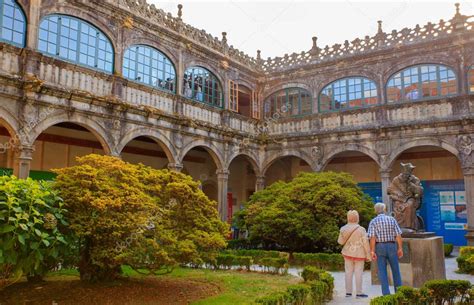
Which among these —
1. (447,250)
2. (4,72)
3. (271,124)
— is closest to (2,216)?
(4,72)

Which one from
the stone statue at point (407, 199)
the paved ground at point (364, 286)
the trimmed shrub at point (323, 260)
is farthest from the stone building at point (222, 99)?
the stone statue at point (407, 199)

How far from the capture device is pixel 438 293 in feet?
19.2

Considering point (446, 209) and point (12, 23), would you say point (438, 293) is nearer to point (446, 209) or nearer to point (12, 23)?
point (12, 23)

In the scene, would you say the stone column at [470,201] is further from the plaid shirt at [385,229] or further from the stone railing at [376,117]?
the plaid shirt at [385,229]

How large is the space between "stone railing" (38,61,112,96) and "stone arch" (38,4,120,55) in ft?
4.10

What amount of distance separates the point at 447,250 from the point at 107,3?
45.0 feet

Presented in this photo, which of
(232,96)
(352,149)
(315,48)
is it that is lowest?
(352,149)

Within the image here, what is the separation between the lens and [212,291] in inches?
288

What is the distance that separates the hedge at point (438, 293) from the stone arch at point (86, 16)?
11190 mm

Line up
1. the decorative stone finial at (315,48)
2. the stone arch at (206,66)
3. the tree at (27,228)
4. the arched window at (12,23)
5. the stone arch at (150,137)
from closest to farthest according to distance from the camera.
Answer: the tree at (27,228), the arched window at (12,23), the stone arch at (150,137), the stone arch at (206,66), the decorative stone finial at (315,48)

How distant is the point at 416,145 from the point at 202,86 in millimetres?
8623

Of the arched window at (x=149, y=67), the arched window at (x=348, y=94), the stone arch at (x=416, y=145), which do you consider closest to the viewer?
the arched window at (x=149, y=67)

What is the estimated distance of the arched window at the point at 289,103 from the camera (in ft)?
62.8

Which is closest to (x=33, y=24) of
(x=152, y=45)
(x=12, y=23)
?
(x=12, y=23)
